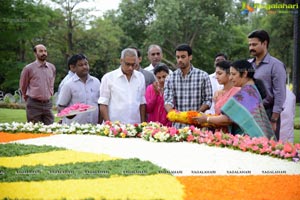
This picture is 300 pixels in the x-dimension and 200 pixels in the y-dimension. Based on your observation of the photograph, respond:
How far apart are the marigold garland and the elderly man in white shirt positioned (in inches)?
111

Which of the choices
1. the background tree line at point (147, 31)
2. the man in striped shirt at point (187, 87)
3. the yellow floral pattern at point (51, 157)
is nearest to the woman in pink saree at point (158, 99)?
the man in striped shirt at point (187, 87)

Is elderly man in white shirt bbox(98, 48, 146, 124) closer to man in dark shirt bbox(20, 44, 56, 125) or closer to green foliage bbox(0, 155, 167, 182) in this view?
man in dark shirt bbox(20, 44, 56, 125)

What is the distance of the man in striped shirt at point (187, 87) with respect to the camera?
6.38 meters

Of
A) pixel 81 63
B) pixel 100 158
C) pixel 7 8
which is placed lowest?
pixel 100 158

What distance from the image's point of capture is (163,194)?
3.51 meters

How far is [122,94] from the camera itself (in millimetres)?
6680

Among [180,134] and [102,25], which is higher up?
[102,25]

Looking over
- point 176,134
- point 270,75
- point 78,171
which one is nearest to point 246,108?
point 270,75

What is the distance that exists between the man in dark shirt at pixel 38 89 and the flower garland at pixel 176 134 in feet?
3.61

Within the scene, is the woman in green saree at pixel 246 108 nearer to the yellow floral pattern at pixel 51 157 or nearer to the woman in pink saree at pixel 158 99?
the yellow floral pattern at pixel 51 157

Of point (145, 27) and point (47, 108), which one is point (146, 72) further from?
point (145, 27)

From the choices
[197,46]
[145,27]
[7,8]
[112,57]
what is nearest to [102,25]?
[112,57]

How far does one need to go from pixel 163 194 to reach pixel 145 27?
35.3 m

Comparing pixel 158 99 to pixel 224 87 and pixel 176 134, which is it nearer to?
pixel 224 87
